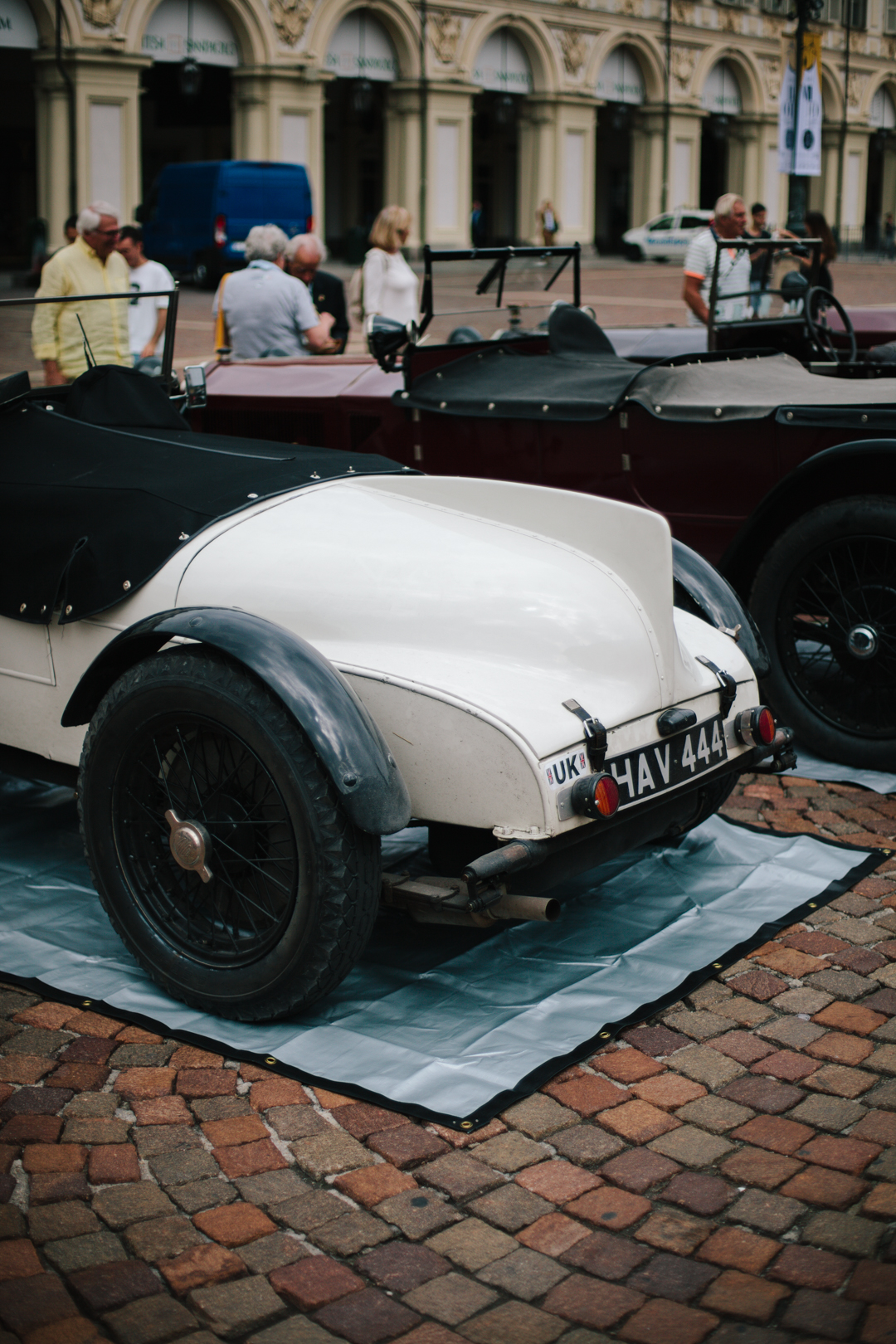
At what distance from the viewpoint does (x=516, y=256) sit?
6137 millimetres

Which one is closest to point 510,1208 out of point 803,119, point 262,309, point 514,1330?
point 514,1330

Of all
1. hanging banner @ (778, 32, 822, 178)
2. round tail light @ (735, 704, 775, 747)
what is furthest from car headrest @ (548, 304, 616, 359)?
hanging banner @ (778, 32, 822, 178)

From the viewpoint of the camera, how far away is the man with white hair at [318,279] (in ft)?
27.3

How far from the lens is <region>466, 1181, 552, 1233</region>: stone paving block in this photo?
2410mm

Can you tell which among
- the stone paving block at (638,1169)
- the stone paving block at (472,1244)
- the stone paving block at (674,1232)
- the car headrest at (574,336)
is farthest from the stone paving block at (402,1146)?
the car headrest at (574,336)

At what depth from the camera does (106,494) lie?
3.52 metres

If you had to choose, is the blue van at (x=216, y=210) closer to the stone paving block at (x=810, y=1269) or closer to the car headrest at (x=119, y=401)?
the car headrest at (x=119, y=401)

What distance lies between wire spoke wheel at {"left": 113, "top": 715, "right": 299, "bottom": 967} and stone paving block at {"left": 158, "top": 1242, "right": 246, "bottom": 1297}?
77cm

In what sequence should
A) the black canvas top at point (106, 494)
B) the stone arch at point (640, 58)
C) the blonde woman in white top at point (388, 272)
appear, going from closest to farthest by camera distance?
the black canvas top at point (106, 494)
the blonde woman in white top at point (388, 272)
the stone arch at point (640, 58)

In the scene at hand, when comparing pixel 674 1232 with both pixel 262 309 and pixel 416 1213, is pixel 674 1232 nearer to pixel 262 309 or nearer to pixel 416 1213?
pixel 416 1213

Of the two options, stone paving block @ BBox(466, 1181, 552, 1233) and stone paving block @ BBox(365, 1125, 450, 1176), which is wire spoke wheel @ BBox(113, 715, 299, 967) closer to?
stone paving block @ BBox(365, 1125, 450, 1176)

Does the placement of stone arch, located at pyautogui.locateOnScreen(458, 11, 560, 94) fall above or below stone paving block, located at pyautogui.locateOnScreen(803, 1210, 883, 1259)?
above

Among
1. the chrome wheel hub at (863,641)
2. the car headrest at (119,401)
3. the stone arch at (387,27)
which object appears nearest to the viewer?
the car headrest at (119,401)

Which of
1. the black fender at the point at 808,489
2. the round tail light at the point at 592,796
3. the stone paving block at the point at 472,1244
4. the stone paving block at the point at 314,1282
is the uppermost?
the black fender at the point at 808,489
